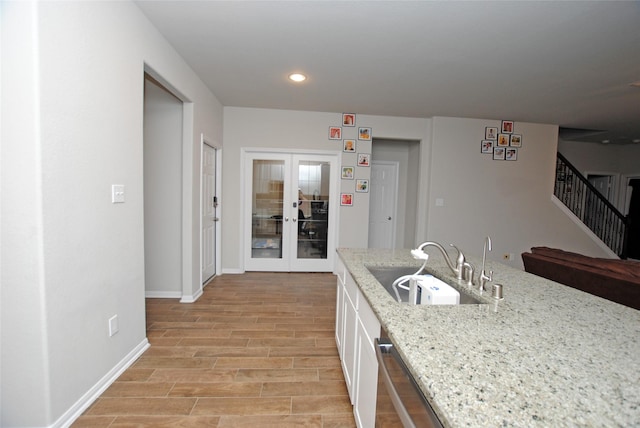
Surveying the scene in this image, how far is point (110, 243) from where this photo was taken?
1794 mm

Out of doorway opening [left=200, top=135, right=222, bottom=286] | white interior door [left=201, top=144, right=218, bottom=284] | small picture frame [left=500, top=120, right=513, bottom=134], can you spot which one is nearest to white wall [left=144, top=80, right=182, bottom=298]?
doorway opening [left=200, top=135, right=222, bottom=286]

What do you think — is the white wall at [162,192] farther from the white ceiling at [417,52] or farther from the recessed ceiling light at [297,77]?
the recessed ceiling light at [297,77]

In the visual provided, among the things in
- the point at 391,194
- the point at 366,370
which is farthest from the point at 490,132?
the point at 366,370

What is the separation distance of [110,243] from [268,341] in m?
1.42

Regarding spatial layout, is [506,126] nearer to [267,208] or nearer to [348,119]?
[348,119]

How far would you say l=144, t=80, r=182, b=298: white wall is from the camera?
310 cm

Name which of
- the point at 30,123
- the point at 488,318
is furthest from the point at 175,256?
the point at 488,318

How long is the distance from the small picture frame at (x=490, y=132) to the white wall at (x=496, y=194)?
0.19 feet

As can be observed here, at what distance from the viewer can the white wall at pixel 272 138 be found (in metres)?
4.32

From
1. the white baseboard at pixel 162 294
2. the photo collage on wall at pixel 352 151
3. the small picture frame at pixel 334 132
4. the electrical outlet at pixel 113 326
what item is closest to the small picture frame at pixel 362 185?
the photo collage on wall at pixel 352 151

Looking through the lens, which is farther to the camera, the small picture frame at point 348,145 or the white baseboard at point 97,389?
the small picture frame at point 348,145

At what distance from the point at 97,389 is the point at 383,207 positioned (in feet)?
15.7

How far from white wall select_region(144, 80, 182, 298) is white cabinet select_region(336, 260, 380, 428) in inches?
87.8

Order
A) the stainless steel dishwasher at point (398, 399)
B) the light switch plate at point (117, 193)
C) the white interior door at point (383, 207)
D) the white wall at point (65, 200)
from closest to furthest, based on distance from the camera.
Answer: the stainless steel dishwasher at point (398, 399) < the white wall at point (65, 200) < the light switch plate at point (117, 193) < the white interior door at point (383, 207)
